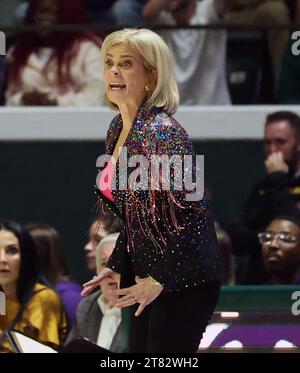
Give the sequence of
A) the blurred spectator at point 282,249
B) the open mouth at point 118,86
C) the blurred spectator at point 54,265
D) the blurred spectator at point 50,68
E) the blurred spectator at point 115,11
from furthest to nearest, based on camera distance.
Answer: the blurred spectator at point 115,11
the blurred spectator at point 50,68
the blurred spectator at point 54,265
the blurred spectator at point 282,249
the open mouth at point 118,86

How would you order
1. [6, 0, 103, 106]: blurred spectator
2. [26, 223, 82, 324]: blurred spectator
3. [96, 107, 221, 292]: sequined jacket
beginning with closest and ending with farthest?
[96, 107, 221, 292]: sequined jacket
[26, 223, 82, 324]: blurred spectator
[6, 0, 103, 106]: blurred spectator

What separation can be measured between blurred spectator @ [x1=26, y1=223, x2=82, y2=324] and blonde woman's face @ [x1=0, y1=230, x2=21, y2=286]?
554 mm

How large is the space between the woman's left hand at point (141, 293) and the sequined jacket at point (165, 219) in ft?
0.06

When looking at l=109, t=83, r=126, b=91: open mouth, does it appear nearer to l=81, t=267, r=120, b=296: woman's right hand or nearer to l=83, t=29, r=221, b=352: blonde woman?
l=83, t=29, r=221, b=352: blonde woman

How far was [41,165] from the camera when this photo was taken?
21.9 ft

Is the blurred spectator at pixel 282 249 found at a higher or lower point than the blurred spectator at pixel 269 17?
lower

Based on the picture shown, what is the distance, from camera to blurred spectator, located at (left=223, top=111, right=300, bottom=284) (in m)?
6.25

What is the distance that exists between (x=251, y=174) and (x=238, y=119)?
25 cm

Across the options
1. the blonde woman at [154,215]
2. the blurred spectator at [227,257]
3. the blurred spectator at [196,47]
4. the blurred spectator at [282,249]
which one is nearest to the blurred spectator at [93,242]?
the blurred spectator at [227,257]

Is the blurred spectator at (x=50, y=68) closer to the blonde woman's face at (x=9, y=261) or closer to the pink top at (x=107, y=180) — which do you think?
the blonde woman's face at (x=9, y=261)

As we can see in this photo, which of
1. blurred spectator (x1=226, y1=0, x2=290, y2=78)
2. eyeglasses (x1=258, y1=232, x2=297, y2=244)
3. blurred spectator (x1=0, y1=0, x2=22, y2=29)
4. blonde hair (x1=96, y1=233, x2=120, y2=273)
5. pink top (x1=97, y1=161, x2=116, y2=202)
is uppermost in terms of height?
blurred spectator (x1=0, y1=0, x2=22, y2=29)

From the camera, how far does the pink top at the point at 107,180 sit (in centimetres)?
408

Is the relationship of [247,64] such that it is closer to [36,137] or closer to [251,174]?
[251,174]

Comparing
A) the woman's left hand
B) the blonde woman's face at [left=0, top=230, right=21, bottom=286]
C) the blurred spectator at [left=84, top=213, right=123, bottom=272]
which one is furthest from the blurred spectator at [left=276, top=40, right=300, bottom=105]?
the woman's left hand
